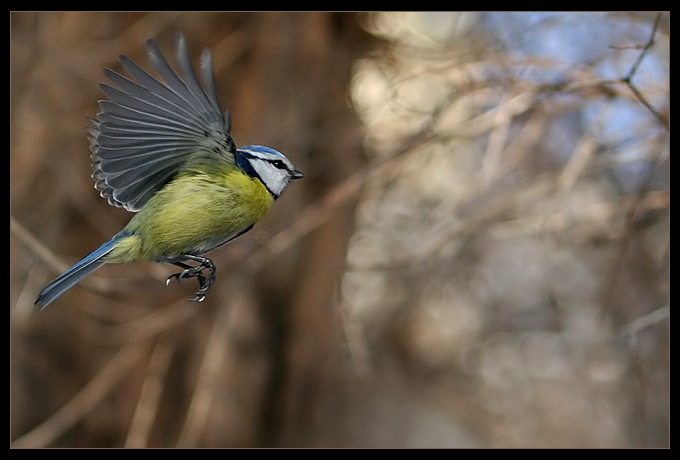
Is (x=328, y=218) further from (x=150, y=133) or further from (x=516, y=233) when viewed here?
(x=150, y=133)

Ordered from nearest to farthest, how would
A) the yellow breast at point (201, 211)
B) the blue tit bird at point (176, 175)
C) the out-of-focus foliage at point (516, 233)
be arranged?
the blue tit bird at point (176, 175)
the yellow breast at point (201, 211)
the out-of-focus foliage at point (516, 233)

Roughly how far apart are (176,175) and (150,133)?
15 cm

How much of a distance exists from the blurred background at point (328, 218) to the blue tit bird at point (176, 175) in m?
1.18

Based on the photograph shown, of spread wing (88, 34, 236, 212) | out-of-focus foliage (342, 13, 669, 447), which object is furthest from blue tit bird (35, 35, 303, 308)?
out-of-focus foliage (342, 13, 669, 447)

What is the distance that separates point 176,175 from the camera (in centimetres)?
159

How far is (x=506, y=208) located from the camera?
11.6 ft

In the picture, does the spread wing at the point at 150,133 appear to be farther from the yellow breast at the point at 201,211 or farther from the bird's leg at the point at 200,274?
the bird's leg at the point at 200,274

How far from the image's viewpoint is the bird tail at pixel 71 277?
4.16 ft

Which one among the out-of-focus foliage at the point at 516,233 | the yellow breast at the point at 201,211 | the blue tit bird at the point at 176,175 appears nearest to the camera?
the blue tit bird at the point at 176,175

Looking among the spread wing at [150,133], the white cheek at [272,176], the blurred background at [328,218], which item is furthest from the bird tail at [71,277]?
the blurred background at [328,218]

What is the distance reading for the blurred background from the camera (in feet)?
11.0

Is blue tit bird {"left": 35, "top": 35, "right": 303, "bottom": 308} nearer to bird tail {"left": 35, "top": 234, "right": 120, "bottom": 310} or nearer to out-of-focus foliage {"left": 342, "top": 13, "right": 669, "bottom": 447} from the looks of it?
bird tail {"left": 35, "top": 234, "right": 120, "bottom": 310}

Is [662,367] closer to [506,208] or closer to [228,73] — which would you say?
[506,208]

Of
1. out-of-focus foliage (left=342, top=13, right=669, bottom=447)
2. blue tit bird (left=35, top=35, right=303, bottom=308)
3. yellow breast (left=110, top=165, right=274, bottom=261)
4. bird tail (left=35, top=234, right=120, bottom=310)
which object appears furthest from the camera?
out-of-focus foliage (left=342, top=13, right=669, bottom=447)
